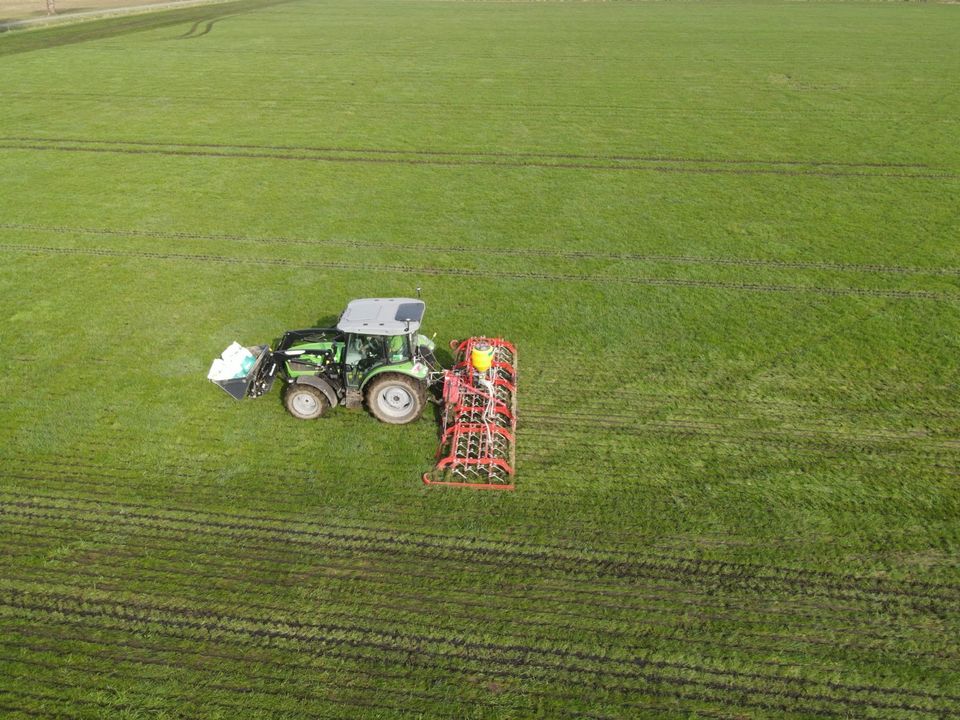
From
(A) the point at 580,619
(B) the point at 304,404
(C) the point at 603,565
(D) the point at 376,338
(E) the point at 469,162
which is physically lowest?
(A) the point at 580,619

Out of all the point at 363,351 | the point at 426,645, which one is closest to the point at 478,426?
the point at 363,351

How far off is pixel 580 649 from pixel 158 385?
8.75 meters

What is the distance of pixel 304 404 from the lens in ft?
33.2

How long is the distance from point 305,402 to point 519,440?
3.65m

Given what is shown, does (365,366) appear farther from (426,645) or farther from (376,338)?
(426,645)

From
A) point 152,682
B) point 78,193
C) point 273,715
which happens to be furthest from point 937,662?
point 78,193

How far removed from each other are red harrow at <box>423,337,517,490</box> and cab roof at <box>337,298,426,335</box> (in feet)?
3.87

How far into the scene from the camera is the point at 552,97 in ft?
100

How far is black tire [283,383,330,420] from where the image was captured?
994cm

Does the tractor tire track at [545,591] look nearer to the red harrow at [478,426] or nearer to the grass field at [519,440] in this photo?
the grass field at [519,440]

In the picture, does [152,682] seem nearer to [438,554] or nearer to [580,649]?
[438,554]

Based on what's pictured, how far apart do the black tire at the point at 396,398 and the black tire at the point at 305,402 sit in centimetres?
82

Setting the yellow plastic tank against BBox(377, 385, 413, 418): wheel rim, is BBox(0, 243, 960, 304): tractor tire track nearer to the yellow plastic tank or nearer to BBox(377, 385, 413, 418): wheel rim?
the yellow plastic tank

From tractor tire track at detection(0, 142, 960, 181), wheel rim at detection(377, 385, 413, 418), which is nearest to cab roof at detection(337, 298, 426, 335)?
wheel rim at detection(377, 385, 413, 418)
